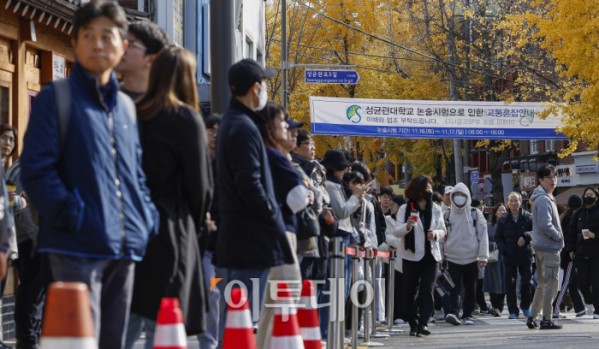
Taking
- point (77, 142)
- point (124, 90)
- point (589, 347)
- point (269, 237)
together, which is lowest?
point (589, 347)

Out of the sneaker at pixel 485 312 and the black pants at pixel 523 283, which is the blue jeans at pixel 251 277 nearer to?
the black pants at pixel 523 283

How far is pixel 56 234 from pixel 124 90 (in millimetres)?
1283

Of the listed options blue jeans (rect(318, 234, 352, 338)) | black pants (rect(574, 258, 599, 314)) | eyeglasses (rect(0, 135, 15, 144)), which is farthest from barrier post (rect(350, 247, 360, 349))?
black pants (rect(574, 258, 599, 314))

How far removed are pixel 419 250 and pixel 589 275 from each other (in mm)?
3430

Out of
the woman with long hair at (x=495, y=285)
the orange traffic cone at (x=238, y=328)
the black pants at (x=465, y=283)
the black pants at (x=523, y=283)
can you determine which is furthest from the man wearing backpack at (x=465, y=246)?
the orange traffic cone at (x=238, y=328)

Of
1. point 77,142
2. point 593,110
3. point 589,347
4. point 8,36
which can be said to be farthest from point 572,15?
point 77,142

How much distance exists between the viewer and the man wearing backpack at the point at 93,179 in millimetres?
3389

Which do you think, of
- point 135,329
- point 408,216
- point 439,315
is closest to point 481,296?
point 439,315

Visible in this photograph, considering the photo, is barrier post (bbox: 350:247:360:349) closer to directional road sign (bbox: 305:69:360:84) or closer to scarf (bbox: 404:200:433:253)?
scarf (bbox: 404:200:433:253)

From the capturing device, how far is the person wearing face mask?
12.5m

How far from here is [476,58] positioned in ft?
105

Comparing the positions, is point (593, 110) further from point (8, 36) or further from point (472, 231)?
point (8, 36)

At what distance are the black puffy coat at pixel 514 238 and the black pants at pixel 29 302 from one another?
8130 mm

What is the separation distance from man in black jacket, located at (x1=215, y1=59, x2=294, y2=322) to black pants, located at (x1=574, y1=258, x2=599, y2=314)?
832 cm
